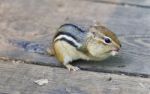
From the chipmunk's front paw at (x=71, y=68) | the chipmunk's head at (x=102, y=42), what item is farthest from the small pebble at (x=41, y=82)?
the chipmunk's head at (x=102, y=42)

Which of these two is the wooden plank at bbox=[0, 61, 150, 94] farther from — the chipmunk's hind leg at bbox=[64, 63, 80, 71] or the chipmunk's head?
the chipmunk's head

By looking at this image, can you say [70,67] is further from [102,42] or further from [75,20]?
[75,20]

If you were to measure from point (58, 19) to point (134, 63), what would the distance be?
2.61 ft

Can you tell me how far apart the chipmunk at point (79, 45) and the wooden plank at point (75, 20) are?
57 millimetres

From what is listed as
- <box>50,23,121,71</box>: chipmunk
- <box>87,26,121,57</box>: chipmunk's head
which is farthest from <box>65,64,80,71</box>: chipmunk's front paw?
<box>87,26,121,57</box>: chipmunk's head

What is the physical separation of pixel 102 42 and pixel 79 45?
0.49 ft

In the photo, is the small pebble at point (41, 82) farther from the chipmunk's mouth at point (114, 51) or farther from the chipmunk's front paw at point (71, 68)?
the chipmunk's mouth at point (114, 51)

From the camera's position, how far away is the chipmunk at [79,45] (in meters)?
2.86

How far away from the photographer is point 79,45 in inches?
114

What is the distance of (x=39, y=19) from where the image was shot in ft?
11.4

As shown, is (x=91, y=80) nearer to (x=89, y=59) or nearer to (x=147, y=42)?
(x=89, y=59)

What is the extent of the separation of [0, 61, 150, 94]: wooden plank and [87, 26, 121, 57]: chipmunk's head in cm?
15

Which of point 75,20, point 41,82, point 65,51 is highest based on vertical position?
point 75,20

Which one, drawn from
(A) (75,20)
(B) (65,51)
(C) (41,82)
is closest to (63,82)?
(C) (41,82)
